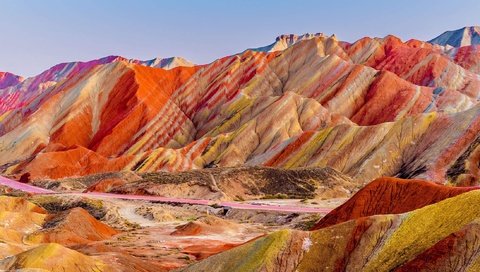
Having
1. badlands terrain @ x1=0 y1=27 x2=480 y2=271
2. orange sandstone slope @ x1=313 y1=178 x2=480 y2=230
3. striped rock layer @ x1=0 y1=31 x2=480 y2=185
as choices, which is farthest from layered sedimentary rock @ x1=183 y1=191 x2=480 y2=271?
striped rock layer @ x1=0 y1=31 x2=480 y2=185

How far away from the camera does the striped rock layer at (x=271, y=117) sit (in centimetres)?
10194

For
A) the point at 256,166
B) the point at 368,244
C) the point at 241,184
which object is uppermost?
the point at 368,244

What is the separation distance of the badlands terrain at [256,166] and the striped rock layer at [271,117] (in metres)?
0.43

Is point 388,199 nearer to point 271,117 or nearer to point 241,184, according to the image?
point 241,184

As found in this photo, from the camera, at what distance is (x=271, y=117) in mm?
132750

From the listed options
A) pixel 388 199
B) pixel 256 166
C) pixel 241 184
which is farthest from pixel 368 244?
pixel 256 166

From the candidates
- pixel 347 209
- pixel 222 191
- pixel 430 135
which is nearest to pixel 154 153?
pixel 222 191

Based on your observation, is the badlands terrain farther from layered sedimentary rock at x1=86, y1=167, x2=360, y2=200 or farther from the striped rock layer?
the striped rock layer

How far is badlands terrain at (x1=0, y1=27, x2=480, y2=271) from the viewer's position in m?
28.5

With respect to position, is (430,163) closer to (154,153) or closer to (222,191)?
(222,191)

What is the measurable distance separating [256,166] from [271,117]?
3703 cm

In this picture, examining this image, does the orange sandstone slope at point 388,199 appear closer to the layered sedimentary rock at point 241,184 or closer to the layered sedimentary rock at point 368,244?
the layered sedimentary rock at point 368,244

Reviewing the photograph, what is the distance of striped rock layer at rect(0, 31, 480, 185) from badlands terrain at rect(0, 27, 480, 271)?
1.41ft

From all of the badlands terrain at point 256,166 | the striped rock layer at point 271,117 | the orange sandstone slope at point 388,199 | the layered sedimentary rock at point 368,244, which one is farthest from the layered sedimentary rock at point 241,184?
the layered sedimentary rock at point 368,244
